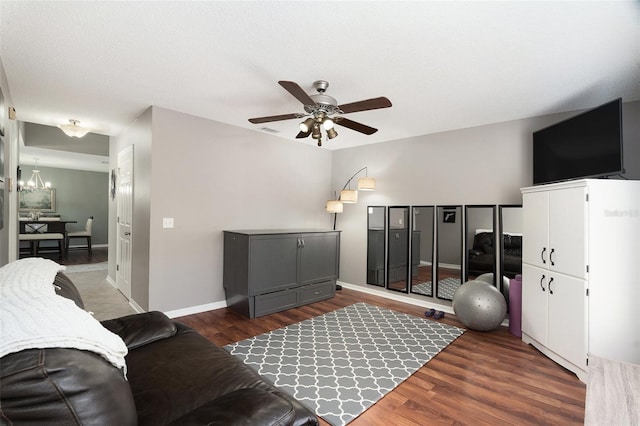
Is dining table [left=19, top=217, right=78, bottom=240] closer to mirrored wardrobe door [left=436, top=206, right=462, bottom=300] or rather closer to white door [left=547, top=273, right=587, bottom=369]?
mirrored wardrobe door [left=436, top=206, right=462, bottom=300]

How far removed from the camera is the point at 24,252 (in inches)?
282

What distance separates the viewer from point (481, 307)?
10.5 feet

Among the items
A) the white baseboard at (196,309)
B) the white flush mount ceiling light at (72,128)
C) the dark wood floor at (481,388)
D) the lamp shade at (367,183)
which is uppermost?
the white flush mount ceiling light at (72,128)

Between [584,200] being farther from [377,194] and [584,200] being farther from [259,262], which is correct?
[259,262]

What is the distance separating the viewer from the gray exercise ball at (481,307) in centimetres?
320

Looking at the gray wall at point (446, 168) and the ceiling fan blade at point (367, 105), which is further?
the gray wall at point (446, 168)

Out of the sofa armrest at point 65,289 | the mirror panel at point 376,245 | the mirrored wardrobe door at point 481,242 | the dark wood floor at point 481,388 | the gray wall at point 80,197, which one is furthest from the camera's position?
the gray wall at point 80,197

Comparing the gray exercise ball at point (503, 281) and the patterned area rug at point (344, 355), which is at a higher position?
the gray exercise ball at point (503, 281)

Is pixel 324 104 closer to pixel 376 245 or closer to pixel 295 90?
pixel 295 90

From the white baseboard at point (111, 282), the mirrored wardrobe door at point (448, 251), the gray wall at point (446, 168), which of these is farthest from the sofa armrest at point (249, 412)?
the white baseboard at point (111, 282)

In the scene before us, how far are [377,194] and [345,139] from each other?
→ 1.00 metres

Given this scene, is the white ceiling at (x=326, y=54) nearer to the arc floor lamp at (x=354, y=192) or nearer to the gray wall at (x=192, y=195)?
the gray wall at (x=192, y=195)

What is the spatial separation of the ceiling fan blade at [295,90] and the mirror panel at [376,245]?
9.14 feet

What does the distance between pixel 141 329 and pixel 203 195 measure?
2.22m
